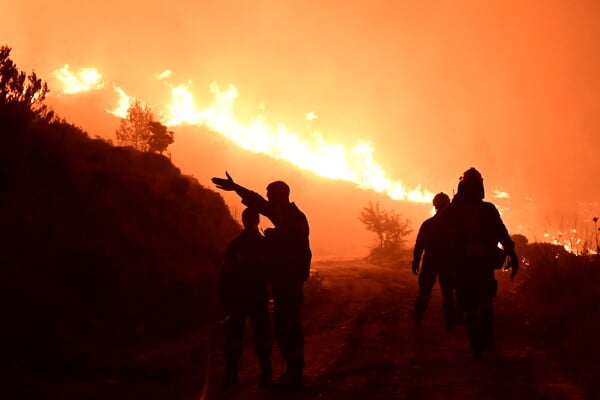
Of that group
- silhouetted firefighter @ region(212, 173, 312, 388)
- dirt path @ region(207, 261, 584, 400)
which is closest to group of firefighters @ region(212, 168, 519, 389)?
silhouetted firefighter @ region(212, 173, 312, 388)

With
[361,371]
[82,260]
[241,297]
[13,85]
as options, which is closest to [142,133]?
[13,85]

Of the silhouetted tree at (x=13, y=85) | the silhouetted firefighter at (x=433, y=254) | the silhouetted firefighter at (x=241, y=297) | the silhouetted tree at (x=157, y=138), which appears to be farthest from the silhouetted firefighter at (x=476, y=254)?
the silhouetted tree at (x=157, y=138)

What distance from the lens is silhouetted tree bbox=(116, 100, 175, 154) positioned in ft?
106

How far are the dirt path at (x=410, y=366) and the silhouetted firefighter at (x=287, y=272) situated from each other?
18.0 inches

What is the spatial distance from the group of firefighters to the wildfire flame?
10544cm

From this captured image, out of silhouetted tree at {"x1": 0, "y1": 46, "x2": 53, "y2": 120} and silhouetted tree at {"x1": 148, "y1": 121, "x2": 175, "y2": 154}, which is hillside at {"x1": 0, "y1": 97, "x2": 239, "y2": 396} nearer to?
silhouetted tree at {"x1": 0, "y1": 46, "x2": 53, "y2": 120}

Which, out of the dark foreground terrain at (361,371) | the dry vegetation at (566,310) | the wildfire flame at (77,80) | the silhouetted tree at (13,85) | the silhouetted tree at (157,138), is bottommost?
the dark foreground terrain at (361,371)

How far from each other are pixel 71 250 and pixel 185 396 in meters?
5.02

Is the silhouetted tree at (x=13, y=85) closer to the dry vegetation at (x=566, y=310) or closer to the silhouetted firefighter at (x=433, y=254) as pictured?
the silhouetted firefighter at (x=433, y=254)

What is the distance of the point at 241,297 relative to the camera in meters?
6.02

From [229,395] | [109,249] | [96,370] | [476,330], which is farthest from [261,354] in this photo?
[109,249]

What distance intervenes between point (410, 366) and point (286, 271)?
7.15 feet

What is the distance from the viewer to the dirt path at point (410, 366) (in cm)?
521

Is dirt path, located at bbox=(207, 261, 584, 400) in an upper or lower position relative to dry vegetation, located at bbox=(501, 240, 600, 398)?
lower
